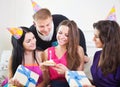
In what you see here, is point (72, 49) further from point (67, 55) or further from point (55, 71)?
point (55, 71)

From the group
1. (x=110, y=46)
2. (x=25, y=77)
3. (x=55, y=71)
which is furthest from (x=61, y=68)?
(x=110, y=46)

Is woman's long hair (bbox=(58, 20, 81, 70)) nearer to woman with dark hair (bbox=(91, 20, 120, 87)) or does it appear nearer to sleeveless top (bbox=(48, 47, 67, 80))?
→ sleeveless top (bbox=(48, 47, 67, 80))

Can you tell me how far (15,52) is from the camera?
1.70m

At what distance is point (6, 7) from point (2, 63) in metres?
0.86

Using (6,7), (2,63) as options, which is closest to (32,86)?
(2,63)

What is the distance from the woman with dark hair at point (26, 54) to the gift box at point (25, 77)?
139mm

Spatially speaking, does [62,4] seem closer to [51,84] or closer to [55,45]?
[55,45]

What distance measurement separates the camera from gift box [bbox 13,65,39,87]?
145 centimetres

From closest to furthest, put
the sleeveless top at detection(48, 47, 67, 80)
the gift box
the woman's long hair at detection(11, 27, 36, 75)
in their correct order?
1. the gift box
2. the sleeveless top at detection(48, 47, 67, 80)
3. the woman's long hair at detection(11, 27, 36, 75)

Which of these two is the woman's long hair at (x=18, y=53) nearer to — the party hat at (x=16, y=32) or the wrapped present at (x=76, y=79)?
the party hat at (x=16, y=32)

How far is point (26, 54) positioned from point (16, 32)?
197 millimetres

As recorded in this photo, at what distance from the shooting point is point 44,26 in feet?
5.41

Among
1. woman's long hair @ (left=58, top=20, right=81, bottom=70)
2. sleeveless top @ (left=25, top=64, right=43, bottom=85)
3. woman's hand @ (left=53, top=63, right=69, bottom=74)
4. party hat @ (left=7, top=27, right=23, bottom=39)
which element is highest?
party hat @ (left=7, top=27, right=23, bottom=39)

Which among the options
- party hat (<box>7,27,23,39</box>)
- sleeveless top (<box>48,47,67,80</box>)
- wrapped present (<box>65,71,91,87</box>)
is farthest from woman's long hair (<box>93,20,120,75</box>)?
party hat (<box>7,27,23,39</box>)
